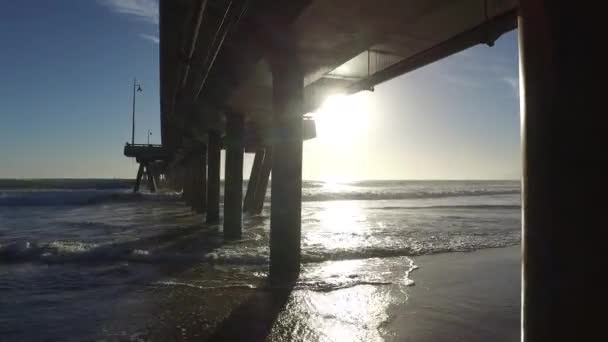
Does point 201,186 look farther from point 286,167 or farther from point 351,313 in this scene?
point 351,313

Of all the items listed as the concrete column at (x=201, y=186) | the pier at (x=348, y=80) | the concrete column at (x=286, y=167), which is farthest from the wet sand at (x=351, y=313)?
the concrete column at (x=201, y=186)

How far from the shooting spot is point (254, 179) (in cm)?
1722

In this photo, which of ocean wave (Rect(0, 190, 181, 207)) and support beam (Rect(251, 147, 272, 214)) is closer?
support beam (Rect(251, 147, 272, 214))

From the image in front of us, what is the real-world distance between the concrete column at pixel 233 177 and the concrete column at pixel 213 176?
2.60m

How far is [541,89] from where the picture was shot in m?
1.49

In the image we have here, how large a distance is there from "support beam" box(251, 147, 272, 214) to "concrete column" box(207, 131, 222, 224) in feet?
7.90

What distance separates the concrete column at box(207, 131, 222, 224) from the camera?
1406cm

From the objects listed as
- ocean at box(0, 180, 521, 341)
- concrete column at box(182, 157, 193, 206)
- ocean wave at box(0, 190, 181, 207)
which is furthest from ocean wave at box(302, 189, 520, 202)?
ocean at box(0, 180, 521, 341)

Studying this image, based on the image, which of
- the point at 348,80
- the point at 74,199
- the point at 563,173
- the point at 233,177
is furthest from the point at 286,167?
the point at 74,199

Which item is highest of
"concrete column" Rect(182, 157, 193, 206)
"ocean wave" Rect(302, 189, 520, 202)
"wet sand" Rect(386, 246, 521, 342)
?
"concrete column" Rect(182, 157, 193, 206)

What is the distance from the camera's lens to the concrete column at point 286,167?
6.49 metres

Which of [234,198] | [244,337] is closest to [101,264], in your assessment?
[234,198]

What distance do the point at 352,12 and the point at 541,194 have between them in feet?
14.1

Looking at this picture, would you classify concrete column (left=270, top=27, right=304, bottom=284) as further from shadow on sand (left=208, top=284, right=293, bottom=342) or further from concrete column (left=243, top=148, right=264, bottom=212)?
concrete column (left=243, top=148, right=264, bottom=212)
